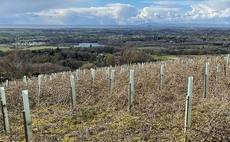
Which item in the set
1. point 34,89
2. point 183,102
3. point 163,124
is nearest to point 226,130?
point 163,124

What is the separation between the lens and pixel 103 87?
10.7 metres

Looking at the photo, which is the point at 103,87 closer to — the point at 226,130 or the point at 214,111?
the point at 214,111

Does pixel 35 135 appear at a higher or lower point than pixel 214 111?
lower

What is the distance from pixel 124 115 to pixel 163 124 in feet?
4.54

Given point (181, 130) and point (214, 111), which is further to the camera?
point (214, 111)

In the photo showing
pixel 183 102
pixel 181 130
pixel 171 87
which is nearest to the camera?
pixel 181 130

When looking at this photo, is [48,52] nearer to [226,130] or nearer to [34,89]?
[34,89]

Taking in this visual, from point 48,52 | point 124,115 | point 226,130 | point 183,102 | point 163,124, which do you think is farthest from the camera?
point 48,52

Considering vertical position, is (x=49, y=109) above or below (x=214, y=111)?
below

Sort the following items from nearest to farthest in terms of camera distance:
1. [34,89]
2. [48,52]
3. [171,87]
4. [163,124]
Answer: [163,124] < [171,87] < [34,89] < [48,52]

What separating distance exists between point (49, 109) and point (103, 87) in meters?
2.92

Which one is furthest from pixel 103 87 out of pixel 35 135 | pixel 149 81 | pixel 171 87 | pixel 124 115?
pixel 35 135

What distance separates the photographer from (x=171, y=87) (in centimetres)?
915

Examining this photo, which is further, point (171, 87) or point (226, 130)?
point (171, 87)
